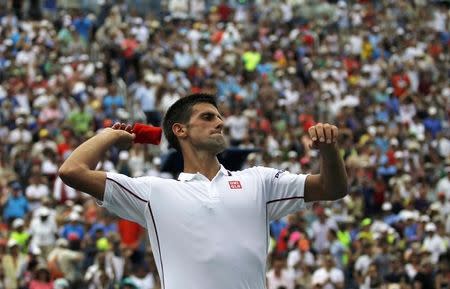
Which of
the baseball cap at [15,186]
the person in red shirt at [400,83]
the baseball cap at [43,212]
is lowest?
the baseball cap at [43,212]

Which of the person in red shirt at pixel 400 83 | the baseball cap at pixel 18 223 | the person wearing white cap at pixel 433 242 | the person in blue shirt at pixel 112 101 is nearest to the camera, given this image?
the baseball cap at pixel 18 223

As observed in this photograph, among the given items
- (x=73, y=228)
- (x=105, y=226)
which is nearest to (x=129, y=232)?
(x=105, y=226)

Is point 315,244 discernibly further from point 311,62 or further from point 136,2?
point 136,2

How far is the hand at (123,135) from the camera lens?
638 centimetres

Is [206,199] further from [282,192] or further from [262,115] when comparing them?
[262,115]

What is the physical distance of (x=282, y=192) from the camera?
21.1 ft

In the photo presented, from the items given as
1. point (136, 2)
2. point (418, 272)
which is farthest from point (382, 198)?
point (136, 2)

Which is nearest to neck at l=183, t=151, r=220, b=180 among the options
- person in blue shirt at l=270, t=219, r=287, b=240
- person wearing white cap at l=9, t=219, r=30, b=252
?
person wearing white cap at l=9, t=219, r=30, b=252

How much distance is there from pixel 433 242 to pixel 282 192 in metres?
12.4

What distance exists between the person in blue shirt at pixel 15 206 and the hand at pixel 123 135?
12.2 m

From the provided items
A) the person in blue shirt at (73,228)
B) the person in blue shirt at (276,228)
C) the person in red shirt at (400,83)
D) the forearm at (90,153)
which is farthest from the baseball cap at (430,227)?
the forearm at (90,153)

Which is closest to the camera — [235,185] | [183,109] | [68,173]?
[68,173]

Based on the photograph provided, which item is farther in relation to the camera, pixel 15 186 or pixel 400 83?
pixel 400 83

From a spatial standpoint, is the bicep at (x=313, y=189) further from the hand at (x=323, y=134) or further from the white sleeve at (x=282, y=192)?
the hand at (x=323, y=134)
